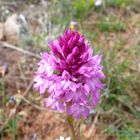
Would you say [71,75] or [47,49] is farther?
[47,49]

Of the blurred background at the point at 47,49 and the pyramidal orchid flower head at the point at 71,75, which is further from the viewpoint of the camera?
the blurred background at the point at 47,49

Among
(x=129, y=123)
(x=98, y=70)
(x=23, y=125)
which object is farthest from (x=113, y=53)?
(x=98, y=70)

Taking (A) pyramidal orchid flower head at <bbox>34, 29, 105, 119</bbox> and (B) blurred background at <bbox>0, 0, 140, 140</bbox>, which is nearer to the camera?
(A) pyramidal orchid flower head at <bbox>34, 29, 105, 119</bbox>

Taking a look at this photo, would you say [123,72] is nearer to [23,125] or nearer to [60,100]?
[23,125]
